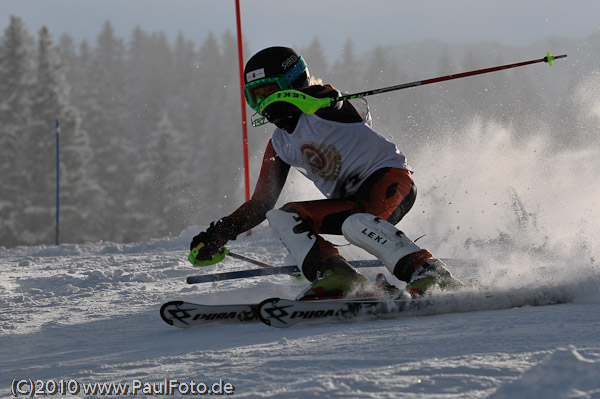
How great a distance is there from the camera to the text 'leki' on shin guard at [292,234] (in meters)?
3.39

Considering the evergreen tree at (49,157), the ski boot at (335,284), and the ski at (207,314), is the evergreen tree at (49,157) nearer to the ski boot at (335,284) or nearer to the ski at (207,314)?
the ski at (207,314)

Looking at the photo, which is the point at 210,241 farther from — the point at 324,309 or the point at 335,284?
the point at 324,309

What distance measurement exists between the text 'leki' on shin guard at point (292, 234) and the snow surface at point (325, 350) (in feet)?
1.69

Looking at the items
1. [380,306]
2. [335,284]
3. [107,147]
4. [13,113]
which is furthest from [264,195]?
[107,147]

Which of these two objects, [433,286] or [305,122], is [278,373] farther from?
[305,122]

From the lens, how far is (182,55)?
58781 millimetres

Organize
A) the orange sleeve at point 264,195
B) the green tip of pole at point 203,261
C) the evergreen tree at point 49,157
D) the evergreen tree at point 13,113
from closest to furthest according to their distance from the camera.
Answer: the green tip of pole at point 203,261 < the orange sleeve at point 264,195 < the evergreen tree at point 49,157 < the evergreen tree at point 13,113

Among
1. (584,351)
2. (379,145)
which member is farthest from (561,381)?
(379,145)

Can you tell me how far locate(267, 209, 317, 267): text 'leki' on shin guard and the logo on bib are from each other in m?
0.34

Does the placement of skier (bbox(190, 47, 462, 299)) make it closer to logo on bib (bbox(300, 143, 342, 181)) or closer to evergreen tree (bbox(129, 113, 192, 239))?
logo on bib (bbox(300, 143, 342, 181))

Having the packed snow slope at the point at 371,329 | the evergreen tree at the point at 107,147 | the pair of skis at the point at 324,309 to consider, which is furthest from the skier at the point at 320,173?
the evergreen tree at the point at 107,147

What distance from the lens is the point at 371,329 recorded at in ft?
8.55

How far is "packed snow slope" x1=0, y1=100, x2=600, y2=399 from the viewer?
1728 millimetres

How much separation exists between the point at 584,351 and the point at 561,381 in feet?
1.07
